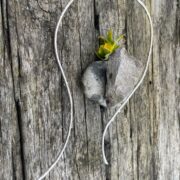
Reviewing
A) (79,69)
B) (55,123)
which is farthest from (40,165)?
(79,69)

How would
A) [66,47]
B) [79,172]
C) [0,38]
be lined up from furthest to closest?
[79,172]
[66,47]
[0,38]

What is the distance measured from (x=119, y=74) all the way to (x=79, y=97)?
17 centimetres

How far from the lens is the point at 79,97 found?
4.53ft

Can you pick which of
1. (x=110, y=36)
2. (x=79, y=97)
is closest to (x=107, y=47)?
(x=110, y=36)

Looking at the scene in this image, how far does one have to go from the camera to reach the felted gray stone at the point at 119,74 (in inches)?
51.4

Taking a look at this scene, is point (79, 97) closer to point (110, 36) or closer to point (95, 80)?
point (95, 80)

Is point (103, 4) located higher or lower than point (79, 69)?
higher

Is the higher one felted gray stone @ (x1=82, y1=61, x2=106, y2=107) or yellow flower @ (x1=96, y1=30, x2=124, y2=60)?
yellow flower @ (x1=96, y1=30, x2=124, y2=60)

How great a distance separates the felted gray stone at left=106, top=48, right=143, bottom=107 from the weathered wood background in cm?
9

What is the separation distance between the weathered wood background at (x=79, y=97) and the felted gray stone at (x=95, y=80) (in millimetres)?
40

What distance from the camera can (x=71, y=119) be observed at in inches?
52.1

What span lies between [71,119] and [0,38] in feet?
1.11

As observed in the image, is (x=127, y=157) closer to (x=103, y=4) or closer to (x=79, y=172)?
(x=79, y=172)

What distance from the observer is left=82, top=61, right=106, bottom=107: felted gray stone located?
133cm
